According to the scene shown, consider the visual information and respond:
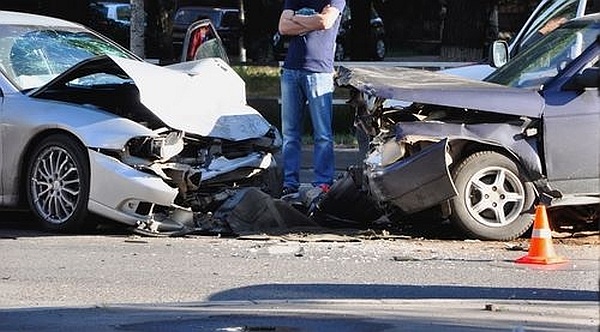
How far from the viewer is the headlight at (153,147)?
29.5 feet

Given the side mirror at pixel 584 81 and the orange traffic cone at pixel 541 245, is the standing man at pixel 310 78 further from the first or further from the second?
the orange traffic cone at pixel 541 245

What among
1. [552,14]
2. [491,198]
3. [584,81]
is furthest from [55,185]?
[552,14]

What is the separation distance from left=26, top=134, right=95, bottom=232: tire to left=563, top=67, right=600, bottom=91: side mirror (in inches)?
145

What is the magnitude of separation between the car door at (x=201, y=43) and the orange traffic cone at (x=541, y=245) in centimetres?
417

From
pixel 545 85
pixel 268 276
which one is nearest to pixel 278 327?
pixel 268 276

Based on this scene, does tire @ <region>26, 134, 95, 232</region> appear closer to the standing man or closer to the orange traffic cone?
the standing man

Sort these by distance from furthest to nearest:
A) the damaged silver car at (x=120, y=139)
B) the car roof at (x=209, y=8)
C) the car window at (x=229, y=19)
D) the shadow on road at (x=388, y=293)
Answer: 1. the car roof at (x=209, y=8)
2. the car window at (x=229, y=19)
3. the damaged silver car at (x=120, y=139)
4. the shadow on road at (x=388, y=293)

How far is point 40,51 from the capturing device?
10156 mm

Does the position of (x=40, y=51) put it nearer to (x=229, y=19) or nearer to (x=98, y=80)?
(x=98, y=80)

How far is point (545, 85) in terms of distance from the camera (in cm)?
888

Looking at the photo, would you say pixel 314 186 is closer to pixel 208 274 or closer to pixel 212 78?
pixel 212 78

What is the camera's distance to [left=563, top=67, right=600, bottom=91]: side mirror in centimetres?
855

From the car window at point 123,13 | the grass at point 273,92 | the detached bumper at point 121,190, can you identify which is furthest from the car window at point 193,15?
the detached bumper at point 121,190

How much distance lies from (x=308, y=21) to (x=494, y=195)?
8.19ft
